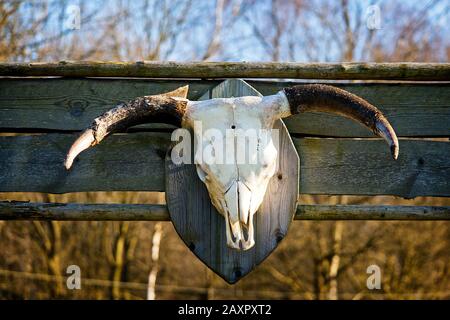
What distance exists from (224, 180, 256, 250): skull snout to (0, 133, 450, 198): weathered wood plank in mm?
803

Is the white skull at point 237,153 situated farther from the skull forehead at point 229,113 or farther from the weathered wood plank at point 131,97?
the weathered wood plank at point 131,97

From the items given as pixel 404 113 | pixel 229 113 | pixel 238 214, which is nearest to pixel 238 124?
pixel 229 113

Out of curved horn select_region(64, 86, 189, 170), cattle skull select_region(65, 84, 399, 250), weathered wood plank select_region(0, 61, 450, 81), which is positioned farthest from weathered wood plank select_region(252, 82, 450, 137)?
curved horn select_region(64, 86, 189, 170)

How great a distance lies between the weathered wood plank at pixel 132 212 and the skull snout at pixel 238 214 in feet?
2.18

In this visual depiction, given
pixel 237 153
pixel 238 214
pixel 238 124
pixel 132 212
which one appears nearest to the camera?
pixel 238 214

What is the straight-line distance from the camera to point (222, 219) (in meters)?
3.94

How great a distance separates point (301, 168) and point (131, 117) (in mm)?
1242

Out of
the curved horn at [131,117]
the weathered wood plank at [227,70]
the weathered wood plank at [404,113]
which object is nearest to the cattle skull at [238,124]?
the curved horn at [131,117]

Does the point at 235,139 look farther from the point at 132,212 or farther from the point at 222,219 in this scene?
the point at 132,212

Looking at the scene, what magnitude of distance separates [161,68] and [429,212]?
206 centimetres

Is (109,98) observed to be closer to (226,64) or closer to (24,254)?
(226,64)

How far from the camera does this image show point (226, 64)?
4102mm

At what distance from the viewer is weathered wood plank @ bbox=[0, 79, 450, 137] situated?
423cm
